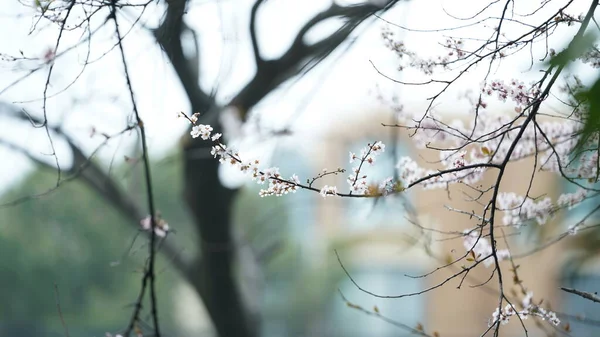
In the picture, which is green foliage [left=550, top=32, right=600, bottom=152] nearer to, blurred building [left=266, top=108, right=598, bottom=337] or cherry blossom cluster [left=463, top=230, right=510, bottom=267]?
cherry blossom cluster [left=463, top=230, right=510, bottom=267]

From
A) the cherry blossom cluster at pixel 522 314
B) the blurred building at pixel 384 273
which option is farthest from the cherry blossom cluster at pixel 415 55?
the blurred building at pixel 384 273

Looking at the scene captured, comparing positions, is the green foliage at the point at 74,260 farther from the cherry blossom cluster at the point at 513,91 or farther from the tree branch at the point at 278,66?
the cherry blossom cluster at the point at 513,91

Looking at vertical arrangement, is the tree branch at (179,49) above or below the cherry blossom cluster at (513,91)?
above

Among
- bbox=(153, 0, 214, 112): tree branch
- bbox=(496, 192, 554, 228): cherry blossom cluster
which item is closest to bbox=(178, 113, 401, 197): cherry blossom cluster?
bbox=(153, 0, 214, 112): tree branch

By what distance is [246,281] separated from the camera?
321 centimetres

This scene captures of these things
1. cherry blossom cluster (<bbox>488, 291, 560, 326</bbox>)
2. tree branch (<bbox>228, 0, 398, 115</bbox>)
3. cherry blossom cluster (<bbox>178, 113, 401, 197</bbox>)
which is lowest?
cherry blossom cluster (<bbox>488, 291, 560, 326</bbox>)

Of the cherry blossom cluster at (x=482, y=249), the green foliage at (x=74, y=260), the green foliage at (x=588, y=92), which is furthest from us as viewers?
the green foliage at (x=74, y=260)

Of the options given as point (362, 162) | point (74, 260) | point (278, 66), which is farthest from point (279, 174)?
point (74, 260)

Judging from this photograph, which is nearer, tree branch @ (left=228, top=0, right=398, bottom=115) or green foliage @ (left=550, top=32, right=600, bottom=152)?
green foliage @ (left=550, top=32, right=600, bottom=152)

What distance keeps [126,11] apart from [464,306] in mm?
11775

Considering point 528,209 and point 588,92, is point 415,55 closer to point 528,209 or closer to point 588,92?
point 528,209

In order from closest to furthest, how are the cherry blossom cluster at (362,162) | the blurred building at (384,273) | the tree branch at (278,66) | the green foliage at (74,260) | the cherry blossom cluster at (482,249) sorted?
the cherry blossom cluster at (362,162) → the cherry blossom cluster at (482,249) → the tree branch at (278,66) → the blurred building at (384,273) → the green foliage at (74,260)

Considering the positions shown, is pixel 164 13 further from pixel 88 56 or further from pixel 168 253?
pixel 168 253

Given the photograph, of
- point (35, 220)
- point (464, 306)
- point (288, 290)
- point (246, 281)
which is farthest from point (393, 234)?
point (246, 281)
